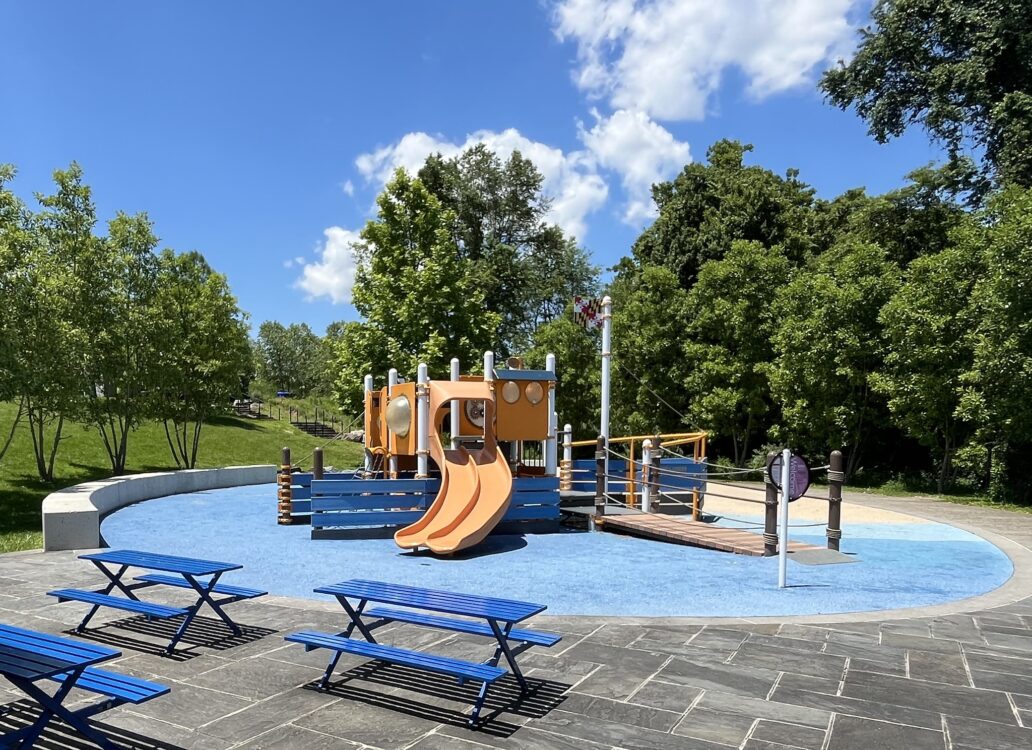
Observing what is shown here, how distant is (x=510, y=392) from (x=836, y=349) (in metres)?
14.6

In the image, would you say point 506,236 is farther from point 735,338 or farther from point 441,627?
point 441,627

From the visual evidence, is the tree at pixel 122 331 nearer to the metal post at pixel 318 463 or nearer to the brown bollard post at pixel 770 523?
the metal post at pixel 318 463

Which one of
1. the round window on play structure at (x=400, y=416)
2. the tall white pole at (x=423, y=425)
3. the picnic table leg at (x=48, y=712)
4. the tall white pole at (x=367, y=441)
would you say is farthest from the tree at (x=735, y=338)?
the picnic table leg at (x=48, y=712)

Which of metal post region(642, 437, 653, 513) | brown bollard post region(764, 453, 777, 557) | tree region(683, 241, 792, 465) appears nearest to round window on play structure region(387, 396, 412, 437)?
metal post region(642, 437, 653, 513)

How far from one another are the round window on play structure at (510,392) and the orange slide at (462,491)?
1.78 ft

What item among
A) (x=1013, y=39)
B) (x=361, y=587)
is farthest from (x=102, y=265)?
(x=1013, y=39)

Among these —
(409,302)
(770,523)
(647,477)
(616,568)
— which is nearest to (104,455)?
(409,302)

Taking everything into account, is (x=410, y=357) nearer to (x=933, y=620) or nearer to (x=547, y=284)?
(x=547, y=284)

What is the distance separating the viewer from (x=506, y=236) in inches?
1608

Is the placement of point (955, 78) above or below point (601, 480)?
above

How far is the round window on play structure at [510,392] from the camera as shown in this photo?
46.8 ft

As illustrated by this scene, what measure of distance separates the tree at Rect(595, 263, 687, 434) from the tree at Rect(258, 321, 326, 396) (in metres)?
54.4

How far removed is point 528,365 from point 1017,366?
21834 millimetres

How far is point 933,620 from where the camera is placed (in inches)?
289
